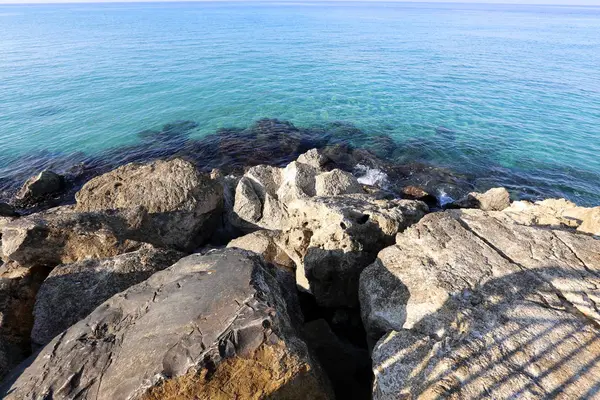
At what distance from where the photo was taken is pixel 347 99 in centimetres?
3003

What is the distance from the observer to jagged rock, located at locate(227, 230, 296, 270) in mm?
9262

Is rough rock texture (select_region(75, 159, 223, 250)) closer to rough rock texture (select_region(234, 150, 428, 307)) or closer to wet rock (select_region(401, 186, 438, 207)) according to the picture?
rough rock texture (select_region(234, 150, 428, 307))

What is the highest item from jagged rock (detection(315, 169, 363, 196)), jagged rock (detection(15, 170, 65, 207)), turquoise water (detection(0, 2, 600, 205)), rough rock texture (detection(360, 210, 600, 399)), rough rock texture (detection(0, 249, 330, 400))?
rough rock texture (detection(0, 249, 330, 400))

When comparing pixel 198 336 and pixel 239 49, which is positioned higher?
pixel 198 336

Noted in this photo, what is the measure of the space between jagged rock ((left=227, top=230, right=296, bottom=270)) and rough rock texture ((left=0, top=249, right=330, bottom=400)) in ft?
12.6

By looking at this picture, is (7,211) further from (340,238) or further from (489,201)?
(489,201)

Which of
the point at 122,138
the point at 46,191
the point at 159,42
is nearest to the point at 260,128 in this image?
the point at 122,138

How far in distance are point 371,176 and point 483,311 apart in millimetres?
12490

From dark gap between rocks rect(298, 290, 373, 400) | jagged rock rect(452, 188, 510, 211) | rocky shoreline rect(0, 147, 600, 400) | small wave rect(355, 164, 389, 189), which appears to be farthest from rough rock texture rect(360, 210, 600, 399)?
small wave rect(355, 164, 389, 189)

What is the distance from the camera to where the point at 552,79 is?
34.6 metres

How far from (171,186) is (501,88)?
32493 millimetres

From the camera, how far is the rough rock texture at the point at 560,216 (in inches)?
317

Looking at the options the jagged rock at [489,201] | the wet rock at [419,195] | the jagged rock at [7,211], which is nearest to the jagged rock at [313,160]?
the wet rock at [419,195]

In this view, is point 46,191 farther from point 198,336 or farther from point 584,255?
point 584,255
